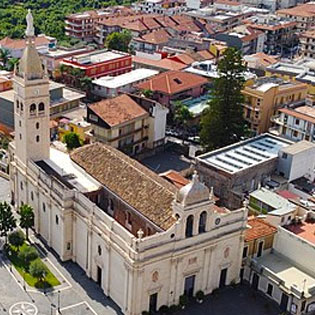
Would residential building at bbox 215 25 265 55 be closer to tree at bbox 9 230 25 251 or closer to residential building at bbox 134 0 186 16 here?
residential building at bbox 134 0 186 16

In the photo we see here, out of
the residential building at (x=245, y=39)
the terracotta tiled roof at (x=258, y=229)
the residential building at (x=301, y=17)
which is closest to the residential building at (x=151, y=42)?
the residential building at (x=245, y=39)

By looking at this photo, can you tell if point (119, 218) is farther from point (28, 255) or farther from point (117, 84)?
point (117, 84)

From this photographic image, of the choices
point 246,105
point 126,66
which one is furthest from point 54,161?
point 126,66

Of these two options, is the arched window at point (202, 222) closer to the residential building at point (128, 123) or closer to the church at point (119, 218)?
the church at point (119, 218)

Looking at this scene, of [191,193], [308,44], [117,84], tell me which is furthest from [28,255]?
[308,44]

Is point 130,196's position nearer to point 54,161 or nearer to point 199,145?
point 54,161

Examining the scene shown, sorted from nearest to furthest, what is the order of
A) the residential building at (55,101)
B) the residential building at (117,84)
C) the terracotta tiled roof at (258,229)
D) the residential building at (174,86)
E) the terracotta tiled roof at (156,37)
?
1. the terracotta tiled roof at (258,229)
2. the residential building at (55,101)
3. the residential building at (174,86)
4. the residential building at (117,84)
5. the terracotta tiled roof at (156,37)

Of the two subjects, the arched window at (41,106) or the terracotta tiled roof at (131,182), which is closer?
the terracotta tiled roof at (131,182)
